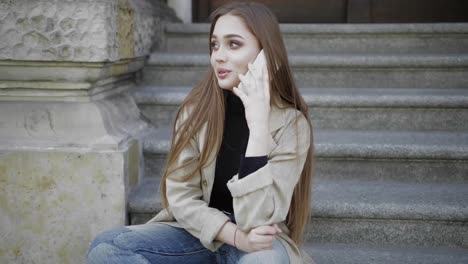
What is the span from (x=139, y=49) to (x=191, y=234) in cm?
113

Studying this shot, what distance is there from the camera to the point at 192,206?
1.49 metres

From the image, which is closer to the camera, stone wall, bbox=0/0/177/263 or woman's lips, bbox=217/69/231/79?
woman's lips, bbox=217/69/231/79

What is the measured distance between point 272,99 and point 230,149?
0.21 m

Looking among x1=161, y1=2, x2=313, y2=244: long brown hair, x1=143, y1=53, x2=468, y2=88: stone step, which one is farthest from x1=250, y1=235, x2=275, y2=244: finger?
x1=143, y1=53, x2=468, y2=88: stone step

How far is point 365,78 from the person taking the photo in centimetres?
260

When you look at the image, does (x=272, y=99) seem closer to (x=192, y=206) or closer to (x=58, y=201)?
(x=192, y=206)

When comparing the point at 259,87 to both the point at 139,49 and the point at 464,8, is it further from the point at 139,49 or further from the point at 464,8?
the point at 464,8

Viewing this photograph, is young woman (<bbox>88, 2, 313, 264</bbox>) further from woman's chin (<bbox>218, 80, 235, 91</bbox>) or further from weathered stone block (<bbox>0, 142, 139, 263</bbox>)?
weathered stone block (<bbox>0, 142, 139, 263</bbox>)

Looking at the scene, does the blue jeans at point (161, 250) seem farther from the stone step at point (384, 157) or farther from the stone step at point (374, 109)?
the stone step at point (374, 109)

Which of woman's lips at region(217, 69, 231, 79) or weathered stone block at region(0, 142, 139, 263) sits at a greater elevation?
woman's lips at region(217, 69, 231, 79)

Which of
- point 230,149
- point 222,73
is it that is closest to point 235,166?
point 230,149

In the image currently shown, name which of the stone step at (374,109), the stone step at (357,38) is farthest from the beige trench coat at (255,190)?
the stone step at (357,38)

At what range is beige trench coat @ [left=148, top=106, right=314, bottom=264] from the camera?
1350 millimetres

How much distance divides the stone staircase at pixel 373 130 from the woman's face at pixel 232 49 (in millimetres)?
699
